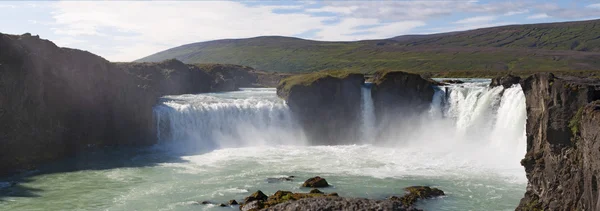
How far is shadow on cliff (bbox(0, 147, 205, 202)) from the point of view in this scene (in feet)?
111

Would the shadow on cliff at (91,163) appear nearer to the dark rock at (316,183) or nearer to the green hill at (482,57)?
the dark rock at (316,183)

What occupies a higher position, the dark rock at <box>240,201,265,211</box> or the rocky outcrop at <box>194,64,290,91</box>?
the rocky outcrop at <box>194,64,290,91</box>

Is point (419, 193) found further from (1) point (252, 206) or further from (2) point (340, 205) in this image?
(2) point (340, 205)

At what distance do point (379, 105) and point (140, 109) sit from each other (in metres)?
24.9

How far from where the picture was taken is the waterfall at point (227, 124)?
54.2 metres

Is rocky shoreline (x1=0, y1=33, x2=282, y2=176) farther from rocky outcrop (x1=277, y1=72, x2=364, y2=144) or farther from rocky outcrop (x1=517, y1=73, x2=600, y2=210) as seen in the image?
rocky outcrop (x1=517, y1=73, x2=600, y2=210)

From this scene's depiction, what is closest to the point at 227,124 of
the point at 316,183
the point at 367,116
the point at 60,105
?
the point at 367,116

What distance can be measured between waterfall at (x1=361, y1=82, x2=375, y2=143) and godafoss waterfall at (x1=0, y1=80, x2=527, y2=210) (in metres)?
0.11

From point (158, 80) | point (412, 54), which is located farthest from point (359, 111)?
point (412, 54)

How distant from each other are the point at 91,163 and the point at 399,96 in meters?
30.6

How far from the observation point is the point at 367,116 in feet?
182

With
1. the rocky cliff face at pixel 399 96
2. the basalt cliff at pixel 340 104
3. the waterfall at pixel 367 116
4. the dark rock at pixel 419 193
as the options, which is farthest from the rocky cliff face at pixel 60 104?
the dark rock at pixel 419 193

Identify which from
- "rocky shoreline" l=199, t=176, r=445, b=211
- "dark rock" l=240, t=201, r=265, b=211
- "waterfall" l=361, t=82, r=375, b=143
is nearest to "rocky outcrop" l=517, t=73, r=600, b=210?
"rocky shoreline" l=199, t=176, r=445, b=211

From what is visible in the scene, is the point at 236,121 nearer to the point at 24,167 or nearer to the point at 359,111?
the point at 359,111
